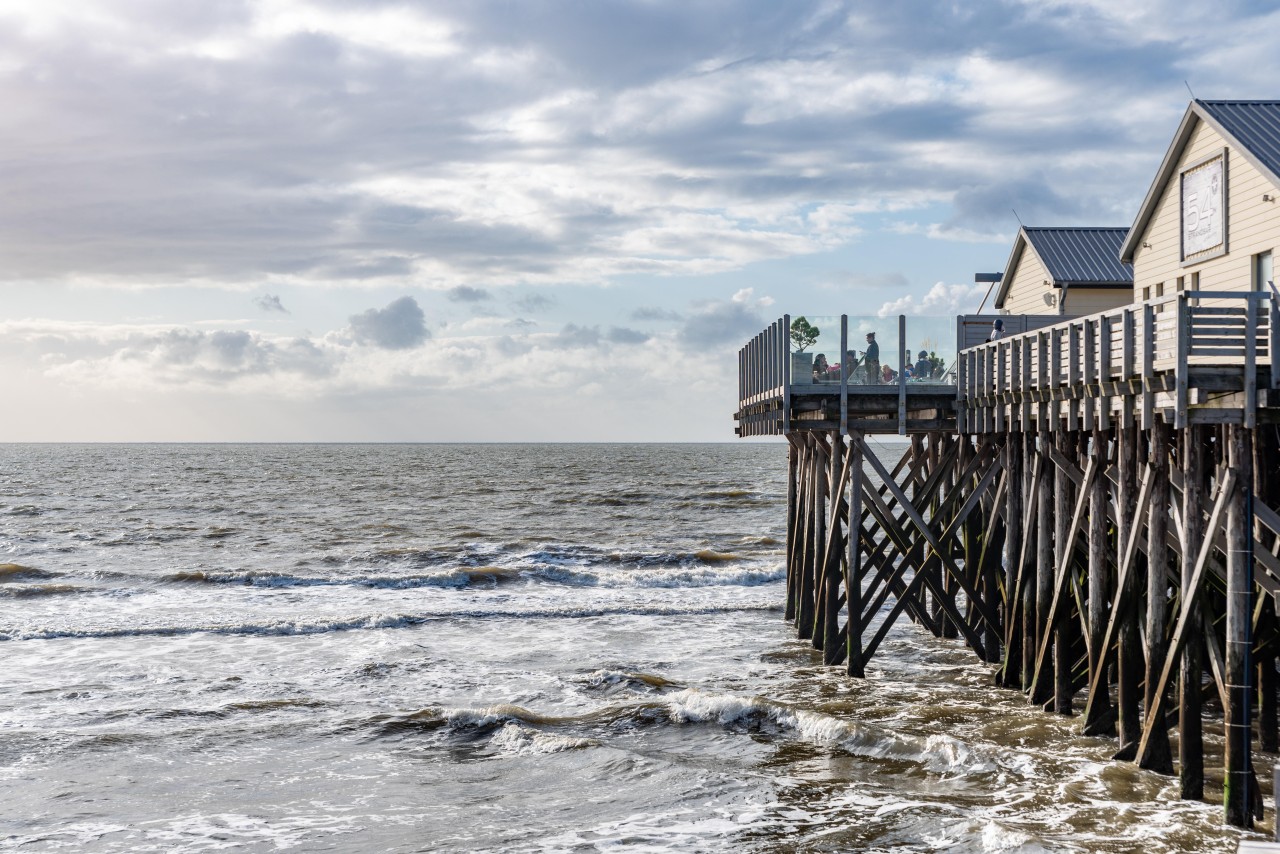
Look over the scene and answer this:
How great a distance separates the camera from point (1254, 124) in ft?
63.7

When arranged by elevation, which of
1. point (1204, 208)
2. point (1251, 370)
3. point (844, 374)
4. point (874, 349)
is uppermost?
point (1204, 208)

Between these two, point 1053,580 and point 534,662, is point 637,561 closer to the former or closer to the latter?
point 534,662

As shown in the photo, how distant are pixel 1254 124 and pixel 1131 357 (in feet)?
30.6

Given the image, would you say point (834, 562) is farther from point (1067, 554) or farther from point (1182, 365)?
point (1182, 365)

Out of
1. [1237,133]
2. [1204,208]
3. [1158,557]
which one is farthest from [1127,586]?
[1204,208]

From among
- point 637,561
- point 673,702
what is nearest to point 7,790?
point 673,702

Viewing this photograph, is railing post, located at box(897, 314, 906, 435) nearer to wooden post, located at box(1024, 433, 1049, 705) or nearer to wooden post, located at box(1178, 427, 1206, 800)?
wooden post, located at box(1024, 433, 1049, 705)

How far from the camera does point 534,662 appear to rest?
22078 millimetres

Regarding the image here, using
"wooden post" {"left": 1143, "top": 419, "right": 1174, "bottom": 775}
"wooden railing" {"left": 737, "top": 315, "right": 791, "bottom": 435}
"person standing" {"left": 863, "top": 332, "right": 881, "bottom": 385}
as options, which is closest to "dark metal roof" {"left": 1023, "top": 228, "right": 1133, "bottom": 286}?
"wooden railing" {"left": 737, "top": 315, "right": 791, "bottom": 435}

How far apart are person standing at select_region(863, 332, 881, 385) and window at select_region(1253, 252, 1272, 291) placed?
5.90m

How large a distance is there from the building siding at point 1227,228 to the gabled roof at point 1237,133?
4.8 inches

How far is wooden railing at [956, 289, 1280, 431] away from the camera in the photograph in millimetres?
11703

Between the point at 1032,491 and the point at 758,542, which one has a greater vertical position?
the point at 1032,491

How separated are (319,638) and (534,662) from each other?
19.5 ft
